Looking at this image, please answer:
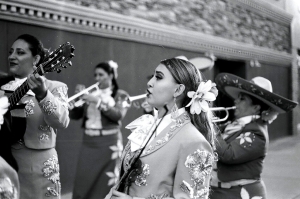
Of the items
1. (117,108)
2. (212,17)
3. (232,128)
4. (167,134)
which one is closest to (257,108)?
(232,128)

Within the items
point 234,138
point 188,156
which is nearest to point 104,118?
point 234,138

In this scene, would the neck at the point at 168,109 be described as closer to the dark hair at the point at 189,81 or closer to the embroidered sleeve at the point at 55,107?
the dark hair at the point at 189,81

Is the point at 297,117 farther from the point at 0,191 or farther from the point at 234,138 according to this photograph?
the point at 0,191

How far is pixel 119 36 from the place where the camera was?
7.43ft

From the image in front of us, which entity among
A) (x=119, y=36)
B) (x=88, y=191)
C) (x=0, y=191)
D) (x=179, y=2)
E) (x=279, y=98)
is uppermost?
(x=179, y=2)

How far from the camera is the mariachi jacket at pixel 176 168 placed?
134cm

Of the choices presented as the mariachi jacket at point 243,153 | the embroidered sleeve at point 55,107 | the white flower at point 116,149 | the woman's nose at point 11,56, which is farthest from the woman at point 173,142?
the white flower at point 116,149

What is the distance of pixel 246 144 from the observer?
2.19 m

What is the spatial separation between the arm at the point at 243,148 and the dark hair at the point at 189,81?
0.63 metres

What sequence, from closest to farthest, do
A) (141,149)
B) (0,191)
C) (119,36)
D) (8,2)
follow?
(0,191)
(141,149)
(8,2)
(119,36)

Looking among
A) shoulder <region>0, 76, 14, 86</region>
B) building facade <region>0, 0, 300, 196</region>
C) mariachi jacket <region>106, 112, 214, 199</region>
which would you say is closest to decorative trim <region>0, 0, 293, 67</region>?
building facade <region>0, 0, 300, 196</region>

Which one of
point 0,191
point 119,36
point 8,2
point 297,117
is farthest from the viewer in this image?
point 297,117

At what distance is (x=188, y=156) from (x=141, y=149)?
0.19 metres

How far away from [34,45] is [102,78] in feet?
2.36
